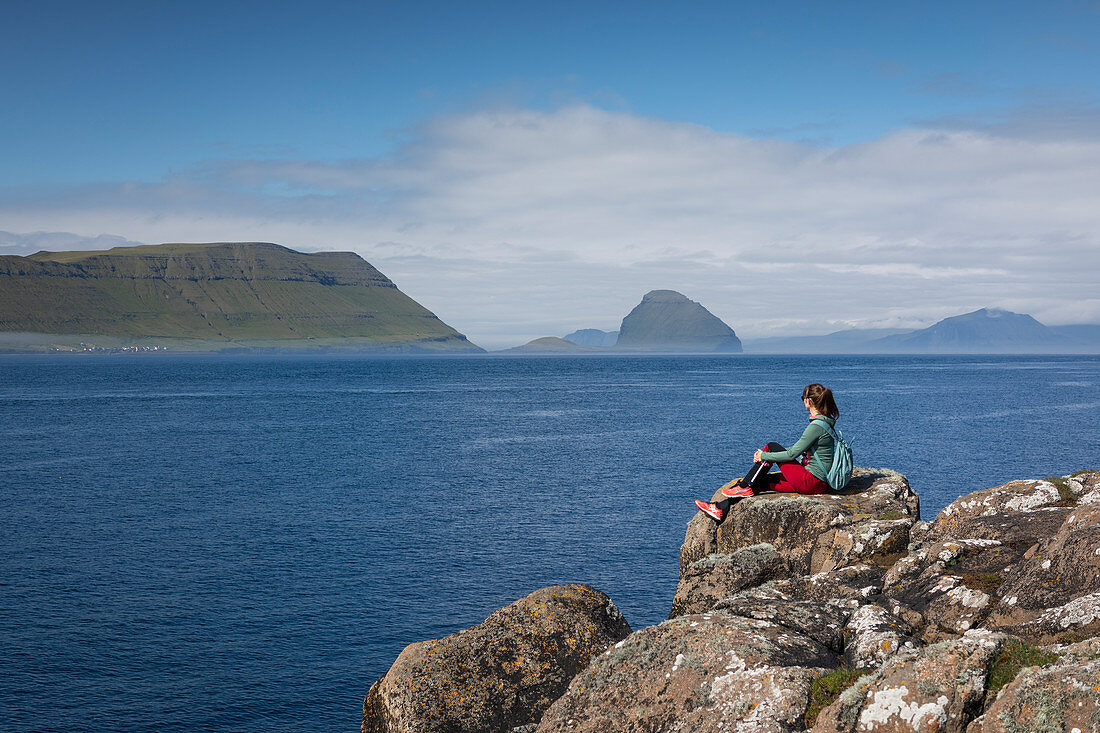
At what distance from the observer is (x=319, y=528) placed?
149 ft

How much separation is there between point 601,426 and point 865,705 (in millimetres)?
88153

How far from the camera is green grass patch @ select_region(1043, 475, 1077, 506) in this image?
14617 millimetres

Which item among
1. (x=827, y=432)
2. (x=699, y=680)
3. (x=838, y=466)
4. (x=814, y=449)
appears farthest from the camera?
(x=814, y=449)

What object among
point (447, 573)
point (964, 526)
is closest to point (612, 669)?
point (964, 526)

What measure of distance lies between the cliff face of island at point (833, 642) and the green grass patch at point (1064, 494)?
1.3 inches

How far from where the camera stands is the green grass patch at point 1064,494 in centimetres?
1462

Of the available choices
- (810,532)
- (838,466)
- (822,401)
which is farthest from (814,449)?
(810,532)

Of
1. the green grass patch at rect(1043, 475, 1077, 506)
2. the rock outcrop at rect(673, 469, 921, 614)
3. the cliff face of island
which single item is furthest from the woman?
the green grass patch at rect(1043, 475, 1077, 506)

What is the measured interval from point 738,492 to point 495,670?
8.02 meters

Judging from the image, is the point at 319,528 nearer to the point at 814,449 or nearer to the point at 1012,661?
the point at 814,449

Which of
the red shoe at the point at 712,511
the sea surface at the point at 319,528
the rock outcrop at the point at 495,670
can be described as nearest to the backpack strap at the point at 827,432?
the red shoe at the point at 712,511

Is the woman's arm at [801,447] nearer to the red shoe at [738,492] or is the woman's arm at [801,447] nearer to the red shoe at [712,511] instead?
the red shoe at [738,492]

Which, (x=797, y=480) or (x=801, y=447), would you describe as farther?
(x=797, y=480)

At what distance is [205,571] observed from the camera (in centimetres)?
3712
